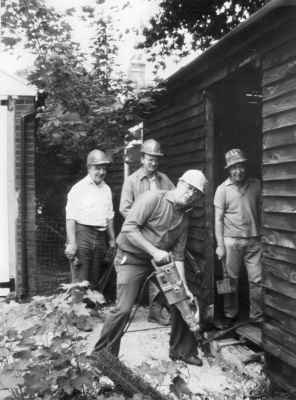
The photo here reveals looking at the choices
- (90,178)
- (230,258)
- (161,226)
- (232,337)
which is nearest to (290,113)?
(161,226)

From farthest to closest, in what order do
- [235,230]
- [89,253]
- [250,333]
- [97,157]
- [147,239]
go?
1. [89,253]
2. [97,157]
3. [235,230]
4. [250,333]
5. [147,239]

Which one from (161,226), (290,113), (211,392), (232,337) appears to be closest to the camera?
(290,113)

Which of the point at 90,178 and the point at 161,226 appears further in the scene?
the point at 90,178

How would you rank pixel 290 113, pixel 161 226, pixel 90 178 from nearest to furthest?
pixel 290 113 < pixel 161 226 < pixel 90 178

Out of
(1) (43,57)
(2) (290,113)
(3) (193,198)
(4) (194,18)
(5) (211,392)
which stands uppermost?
(4) (194,18)

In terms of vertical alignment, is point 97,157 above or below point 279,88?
below

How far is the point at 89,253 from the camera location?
6387mm

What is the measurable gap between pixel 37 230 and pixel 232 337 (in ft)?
12.7

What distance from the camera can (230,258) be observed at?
→ 561 cm

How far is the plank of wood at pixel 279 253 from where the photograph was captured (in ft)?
12.7

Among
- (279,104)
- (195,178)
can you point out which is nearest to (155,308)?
(195,178)

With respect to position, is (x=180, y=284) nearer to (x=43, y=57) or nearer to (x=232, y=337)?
(x=232, y=337)

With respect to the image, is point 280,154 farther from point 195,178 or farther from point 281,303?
point 281,303

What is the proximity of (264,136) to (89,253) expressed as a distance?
3.07 meters
